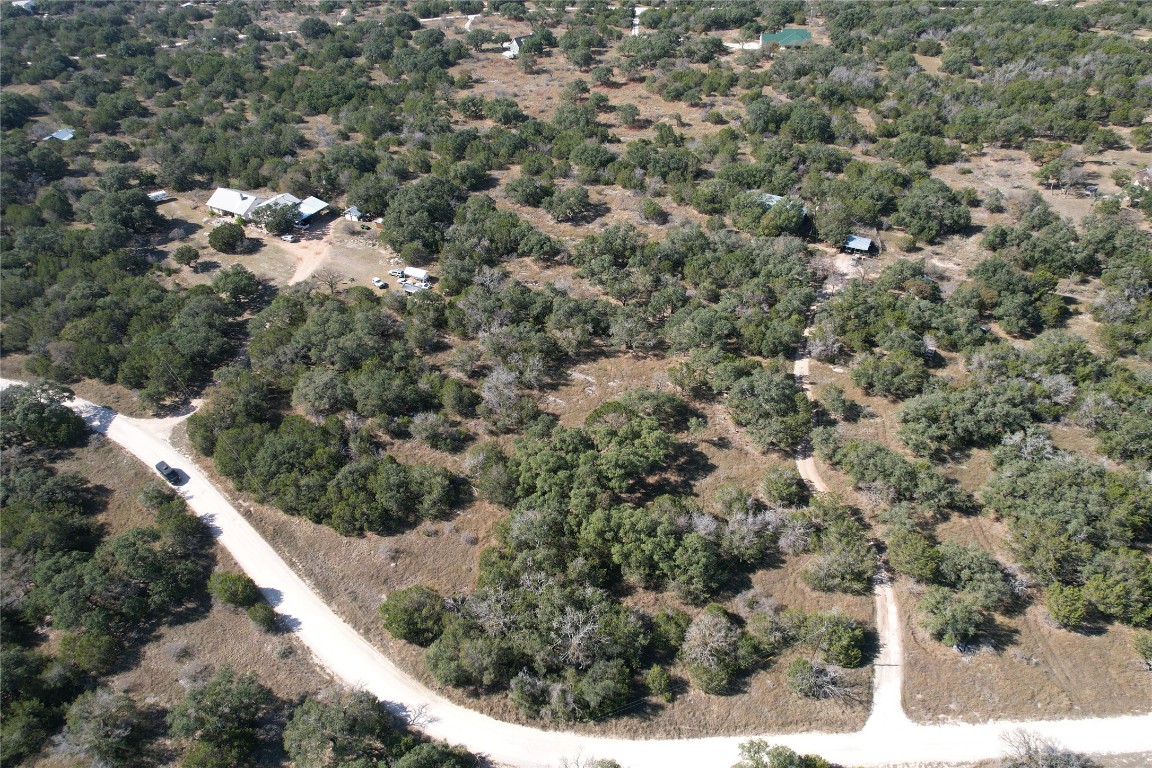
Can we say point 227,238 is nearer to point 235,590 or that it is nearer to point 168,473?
point 168,473

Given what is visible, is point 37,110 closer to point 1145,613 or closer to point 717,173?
point 717,173

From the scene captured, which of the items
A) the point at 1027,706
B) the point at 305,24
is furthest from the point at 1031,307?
the point at 305,24

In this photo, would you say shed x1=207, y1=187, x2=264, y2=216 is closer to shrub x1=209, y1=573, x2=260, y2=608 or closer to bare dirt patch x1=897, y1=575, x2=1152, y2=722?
shrub x1=209, y1=573, x2=260, y2=608

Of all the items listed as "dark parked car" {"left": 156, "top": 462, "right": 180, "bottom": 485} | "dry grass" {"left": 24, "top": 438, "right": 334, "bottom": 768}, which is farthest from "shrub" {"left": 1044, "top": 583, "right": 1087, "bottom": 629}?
"dark parked car" {"left": 156, "top": 462, "right": 180, "bottom": 485}

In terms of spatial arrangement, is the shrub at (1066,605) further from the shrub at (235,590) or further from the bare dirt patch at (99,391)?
the bare dirt patch at (99,391)

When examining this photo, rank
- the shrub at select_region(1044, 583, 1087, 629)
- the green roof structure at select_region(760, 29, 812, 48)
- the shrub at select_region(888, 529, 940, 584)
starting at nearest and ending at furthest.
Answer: the shrub at select_region(1044, 583, 1087, 629)
the shrub at select_region(888, 529, 940, 584)
the green roof structure at select_region(760, 29, 812, 48)

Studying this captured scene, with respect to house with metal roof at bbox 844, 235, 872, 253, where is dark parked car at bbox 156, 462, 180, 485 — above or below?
below

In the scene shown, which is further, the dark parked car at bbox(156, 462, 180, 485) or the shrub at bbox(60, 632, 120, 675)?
the dark parked car at bbox(156, 462, 180, 485)
